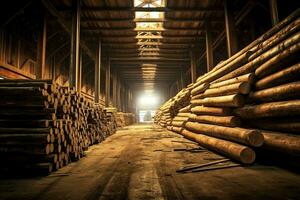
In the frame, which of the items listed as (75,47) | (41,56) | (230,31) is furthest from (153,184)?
(230,31)

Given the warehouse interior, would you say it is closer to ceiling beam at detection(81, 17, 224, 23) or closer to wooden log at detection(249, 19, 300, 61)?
wooden log at detection(249, 19, 300, 61)

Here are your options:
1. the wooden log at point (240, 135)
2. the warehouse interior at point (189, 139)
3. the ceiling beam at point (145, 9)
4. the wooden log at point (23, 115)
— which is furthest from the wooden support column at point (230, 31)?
the wooden log at point (23, 115)

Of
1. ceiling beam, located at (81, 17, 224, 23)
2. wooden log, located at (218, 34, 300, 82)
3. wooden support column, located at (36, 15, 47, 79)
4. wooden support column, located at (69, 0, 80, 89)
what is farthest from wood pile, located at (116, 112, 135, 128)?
wooden log, located at (218, 34, 300, 82)

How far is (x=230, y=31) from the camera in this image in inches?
417

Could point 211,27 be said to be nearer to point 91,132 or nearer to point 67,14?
point 67,14

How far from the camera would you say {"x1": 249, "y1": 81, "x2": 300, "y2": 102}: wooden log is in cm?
370

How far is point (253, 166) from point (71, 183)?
11.6 feet

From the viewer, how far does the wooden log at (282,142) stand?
11.3 feet

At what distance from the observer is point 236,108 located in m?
5.51

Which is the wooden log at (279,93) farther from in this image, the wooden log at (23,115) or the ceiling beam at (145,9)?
the ceiling beam at (145,9)

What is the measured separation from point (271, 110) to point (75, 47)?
900cm

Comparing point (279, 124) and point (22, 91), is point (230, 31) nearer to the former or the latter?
point (279, 124)

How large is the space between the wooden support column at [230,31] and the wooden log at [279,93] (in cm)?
603

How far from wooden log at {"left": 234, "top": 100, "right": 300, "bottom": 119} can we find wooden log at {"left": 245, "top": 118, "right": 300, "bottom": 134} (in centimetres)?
19
